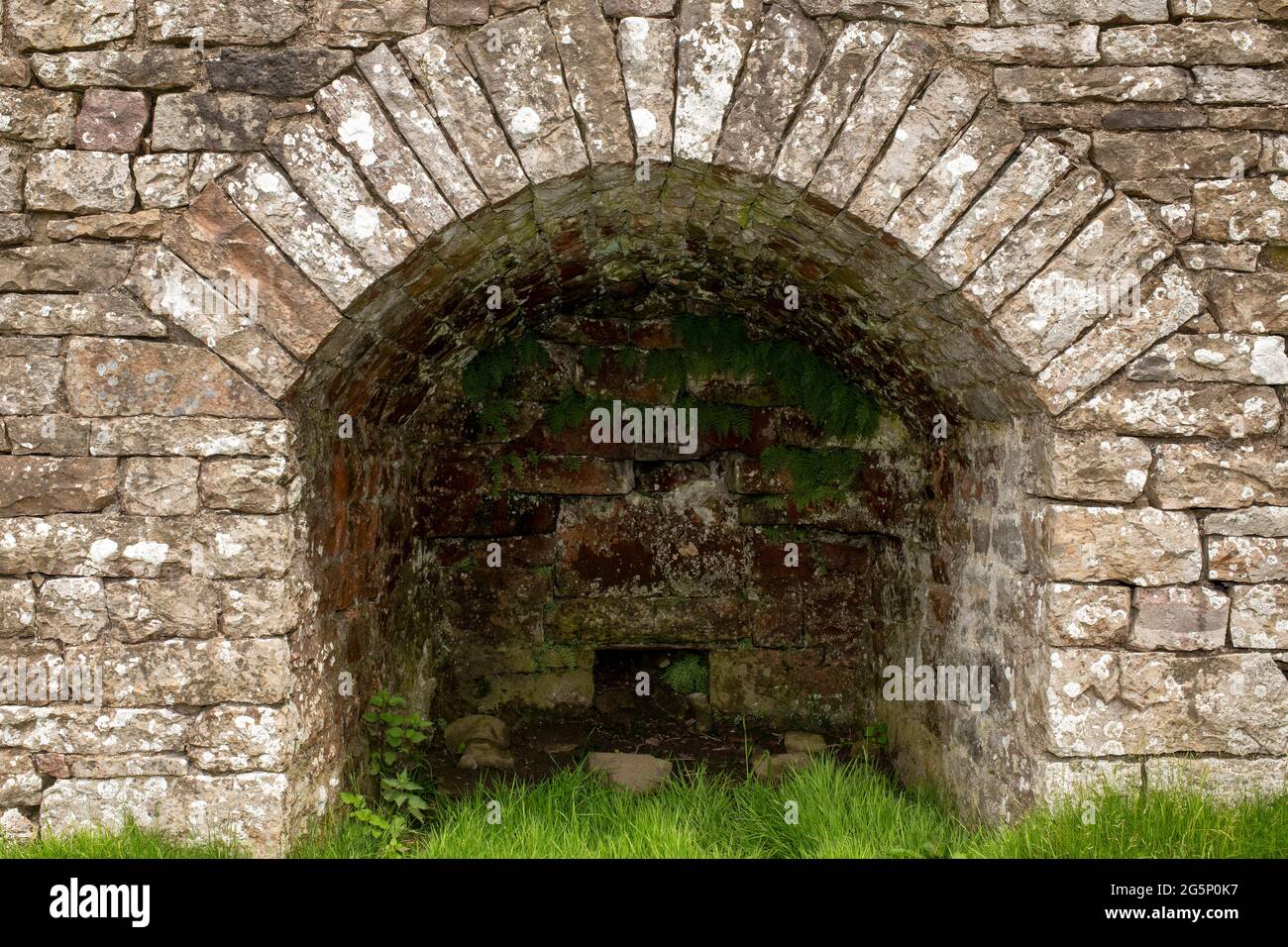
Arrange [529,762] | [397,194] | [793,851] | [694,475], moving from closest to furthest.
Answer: [397,194]
[793,851]
[529,762]
[694,475]

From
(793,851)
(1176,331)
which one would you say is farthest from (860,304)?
(793,851)

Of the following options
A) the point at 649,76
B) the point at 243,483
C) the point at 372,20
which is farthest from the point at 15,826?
the point at 649,76

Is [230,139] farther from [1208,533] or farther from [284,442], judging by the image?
[1208,533]

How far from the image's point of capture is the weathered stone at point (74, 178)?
9.20 ft

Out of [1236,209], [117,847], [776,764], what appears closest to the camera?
[117,847]

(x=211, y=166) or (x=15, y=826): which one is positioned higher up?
(x=211, y=166)

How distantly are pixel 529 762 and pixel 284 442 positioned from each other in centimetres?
224

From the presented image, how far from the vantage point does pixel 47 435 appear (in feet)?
9.28

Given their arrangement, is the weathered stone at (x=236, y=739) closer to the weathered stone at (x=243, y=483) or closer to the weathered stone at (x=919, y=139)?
the weathered stone at (x=243, y=483)

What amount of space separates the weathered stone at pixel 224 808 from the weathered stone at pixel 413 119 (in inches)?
74.3

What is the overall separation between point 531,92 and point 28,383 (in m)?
1.75

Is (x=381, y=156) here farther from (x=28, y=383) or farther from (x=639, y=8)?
(x=28, y=383)

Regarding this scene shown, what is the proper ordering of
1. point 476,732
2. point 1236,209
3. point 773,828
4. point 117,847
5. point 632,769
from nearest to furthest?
1. point 117,847
2. point 1236,209
3. point 773,828
4. point 632,769
5. point 476,732

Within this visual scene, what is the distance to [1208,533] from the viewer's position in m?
2.88
